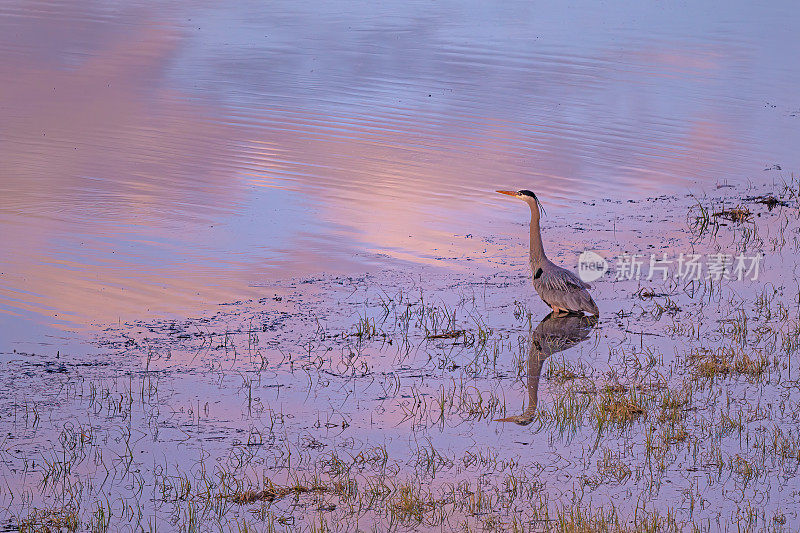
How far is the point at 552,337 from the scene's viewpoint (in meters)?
9.66

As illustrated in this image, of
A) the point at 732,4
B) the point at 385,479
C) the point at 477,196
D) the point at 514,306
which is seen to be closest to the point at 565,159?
the point at 477,196

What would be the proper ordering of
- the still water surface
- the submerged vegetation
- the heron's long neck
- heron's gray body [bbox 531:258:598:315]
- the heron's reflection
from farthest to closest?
the still water surface → the heron's long neck → heron's gray body [bbox 531:258:598:315] → the heron's reflection → the submerged vegetation

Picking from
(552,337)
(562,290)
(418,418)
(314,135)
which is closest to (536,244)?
(562,290)

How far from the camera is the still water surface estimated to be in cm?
1174

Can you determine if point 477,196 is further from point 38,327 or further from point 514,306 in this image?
point 38,327

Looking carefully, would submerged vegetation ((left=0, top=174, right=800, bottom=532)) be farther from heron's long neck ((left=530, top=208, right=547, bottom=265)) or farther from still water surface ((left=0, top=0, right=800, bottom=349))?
still water surface ((left=0, top=0, right=800, bottom=349))

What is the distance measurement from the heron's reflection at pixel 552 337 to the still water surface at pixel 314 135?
1.85m

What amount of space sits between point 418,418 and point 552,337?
245 centimetres

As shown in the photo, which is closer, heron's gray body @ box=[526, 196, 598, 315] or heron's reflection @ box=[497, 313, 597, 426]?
heron's reflection @ box=[497, 313, 597, 426]

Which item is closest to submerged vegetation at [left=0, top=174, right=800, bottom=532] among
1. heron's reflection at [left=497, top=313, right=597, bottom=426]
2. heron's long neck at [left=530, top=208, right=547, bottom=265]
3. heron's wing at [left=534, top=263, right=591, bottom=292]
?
heron's reflection at [left=497, top=313, right=597, bottom=426]

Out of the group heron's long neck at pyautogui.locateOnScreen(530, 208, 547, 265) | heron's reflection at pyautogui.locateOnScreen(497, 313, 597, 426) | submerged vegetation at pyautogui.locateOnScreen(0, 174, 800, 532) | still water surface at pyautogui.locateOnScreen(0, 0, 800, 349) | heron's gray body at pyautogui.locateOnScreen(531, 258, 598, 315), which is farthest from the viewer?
still water surface at pyautogui.locateOnScreen(0, 0, 800, 349)

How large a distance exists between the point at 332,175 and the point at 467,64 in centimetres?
1129

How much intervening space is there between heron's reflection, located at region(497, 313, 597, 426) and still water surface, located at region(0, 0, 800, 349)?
1.85 m

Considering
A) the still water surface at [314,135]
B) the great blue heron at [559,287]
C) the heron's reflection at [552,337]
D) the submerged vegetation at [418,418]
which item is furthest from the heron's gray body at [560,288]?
the still water surface at [314,135]
